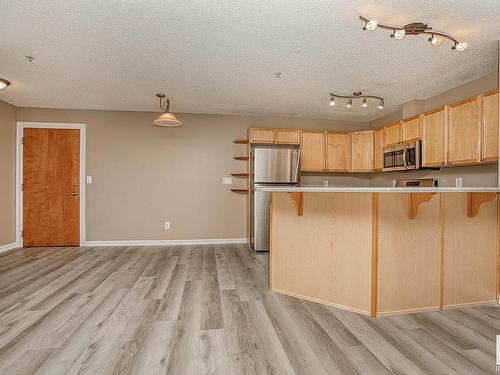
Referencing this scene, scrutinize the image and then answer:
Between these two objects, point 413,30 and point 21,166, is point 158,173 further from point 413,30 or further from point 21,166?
point 413,30

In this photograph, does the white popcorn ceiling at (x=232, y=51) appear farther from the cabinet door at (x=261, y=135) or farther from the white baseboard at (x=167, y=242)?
the white baseboard at (x=167, y=242)

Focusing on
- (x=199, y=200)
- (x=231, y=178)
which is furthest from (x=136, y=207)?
(x=231, y=178)

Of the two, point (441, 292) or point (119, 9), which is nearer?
point (119, 9)

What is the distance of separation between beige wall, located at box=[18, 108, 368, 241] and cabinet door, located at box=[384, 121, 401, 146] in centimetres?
230

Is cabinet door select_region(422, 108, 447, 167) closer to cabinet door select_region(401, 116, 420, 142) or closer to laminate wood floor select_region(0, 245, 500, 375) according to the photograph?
cabinet door select_region(401, 116, 420, 142)

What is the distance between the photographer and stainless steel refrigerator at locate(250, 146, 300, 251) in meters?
4.56

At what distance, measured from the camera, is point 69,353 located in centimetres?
170

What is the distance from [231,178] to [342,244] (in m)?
3.11

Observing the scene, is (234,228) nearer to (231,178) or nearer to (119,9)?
(231,178)

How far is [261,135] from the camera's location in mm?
4930

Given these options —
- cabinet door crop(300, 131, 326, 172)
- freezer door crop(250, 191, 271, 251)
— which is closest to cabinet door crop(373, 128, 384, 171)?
cabinet door crop(300, 131, 326, 172)

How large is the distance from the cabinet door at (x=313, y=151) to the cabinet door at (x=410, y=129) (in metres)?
1.36

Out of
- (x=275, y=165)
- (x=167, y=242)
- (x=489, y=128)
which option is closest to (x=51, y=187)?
(x=167, y=242)

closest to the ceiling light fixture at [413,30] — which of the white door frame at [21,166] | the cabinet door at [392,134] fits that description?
the cabinet door at [392,134]
